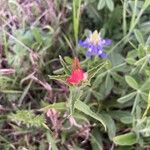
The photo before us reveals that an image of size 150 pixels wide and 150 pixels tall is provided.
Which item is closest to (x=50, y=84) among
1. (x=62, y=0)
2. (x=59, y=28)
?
(x=59, y=28)

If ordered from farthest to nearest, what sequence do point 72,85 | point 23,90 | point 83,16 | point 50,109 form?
1. point 83,16
2. point 23,90
3. point 50,109
4. point 72,85

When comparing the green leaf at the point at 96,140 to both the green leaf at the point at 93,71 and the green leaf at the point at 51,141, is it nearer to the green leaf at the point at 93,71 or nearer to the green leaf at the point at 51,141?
the green leaf at the point at 51,141

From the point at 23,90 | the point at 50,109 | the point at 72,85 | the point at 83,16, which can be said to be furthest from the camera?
the point at 83,16

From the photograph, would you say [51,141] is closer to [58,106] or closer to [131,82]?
[58,106]

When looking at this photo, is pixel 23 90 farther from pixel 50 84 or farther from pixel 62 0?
pixel 62 0

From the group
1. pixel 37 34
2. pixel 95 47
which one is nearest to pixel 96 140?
pixel 95 47

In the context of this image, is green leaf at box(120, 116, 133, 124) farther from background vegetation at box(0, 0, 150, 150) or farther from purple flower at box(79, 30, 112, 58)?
purple flower at box(79, 30, 112, 58)

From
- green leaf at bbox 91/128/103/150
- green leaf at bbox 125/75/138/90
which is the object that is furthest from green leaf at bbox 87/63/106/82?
green leaf at bbox 91/128/103/150
